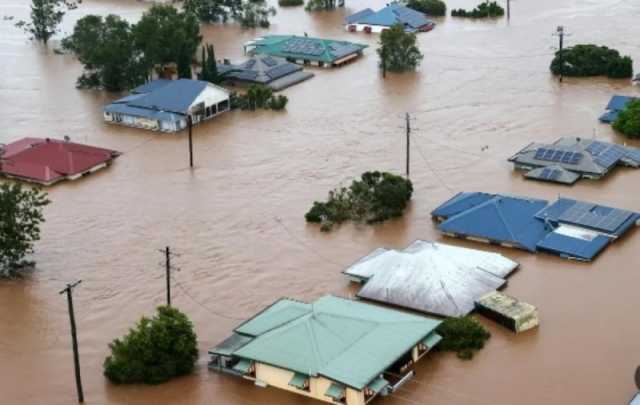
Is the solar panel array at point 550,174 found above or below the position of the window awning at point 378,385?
above

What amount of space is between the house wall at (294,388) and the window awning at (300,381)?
123mm

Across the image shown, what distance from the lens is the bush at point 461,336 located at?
2591cm

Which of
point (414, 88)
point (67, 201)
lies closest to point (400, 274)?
point (67, 201)

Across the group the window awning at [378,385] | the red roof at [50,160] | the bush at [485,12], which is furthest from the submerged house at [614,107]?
the window awning at [378,385]

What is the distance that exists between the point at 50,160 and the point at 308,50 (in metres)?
19.1

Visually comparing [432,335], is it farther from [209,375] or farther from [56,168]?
[56,168]

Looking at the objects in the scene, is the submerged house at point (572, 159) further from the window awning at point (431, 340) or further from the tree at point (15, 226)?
the tree at point (15, 226)

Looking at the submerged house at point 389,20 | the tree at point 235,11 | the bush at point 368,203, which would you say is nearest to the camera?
the bush at point 368,203

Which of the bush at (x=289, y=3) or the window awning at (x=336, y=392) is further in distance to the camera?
the bush at (x=289, y=3)

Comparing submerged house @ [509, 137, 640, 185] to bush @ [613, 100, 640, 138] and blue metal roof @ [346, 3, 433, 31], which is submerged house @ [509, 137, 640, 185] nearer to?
bush @ [613, 100, 640, 138]

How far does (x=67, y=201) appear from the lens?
37.1m

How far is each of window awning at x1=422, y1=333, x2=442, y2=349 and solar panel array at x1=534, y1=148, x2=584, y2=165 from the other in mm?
14130

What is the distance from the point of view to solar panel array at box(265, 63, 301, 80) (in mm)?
51078

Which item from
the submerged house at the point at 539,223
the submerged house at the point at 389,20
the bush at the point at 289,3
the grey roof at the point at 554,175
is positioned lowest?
the submerged house at the point at 539,223
